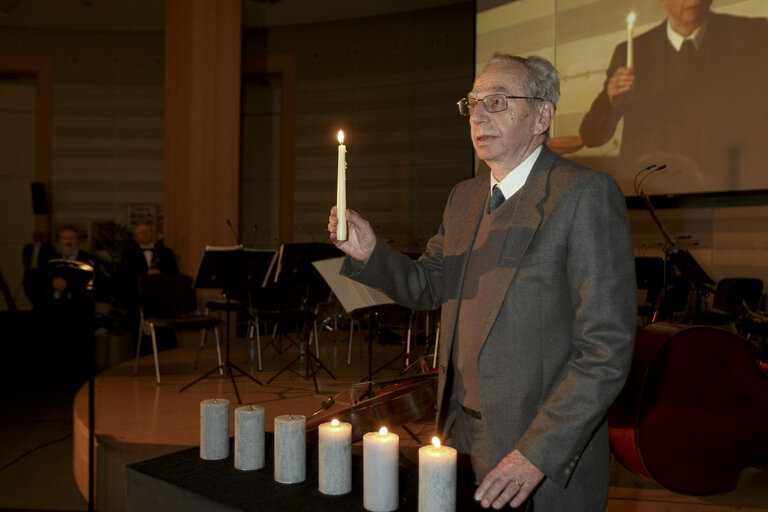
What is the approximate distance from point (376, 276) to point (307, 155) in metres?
9.62

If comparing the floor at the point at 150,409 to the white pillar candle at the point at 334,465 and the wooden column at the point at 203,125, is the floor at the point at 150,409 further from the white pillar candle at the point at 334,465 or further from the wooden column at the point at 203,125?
the wooden column at the point at 203,125

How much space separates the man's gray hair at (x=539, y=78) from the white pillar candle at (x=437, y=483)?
2.64 feet

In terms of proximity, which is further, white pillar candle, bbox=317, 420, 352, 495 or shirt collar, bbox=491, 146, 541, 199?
shirt collar, bbox=491, 146, 541, 199

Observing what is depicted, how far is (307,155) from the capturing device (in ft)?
35.9

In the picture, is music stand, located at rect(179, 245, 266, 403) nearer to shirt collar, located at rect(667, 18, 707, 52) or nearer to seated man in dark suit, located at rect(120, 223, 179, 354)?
seated man in dark suit, located at rect(120, 223, 179, 354)

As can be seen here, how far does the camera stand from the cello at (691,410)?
2.08 metres

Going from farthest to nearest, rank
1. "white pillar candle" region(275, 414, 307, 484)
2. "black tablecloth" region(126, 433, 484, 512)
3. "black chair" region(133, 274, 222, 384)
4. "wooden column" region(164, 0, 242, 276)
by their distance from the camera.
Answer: "wooden column" region(164, 0, 242, 276) < "black chair" region(133, 274, 222, 384) < "white pillar candle" region(275, 414, 307, 484) < "black tablecloth" region(126, 433, 484, 512)

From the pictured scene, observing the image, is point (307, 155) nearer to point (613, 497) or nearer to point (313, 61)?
point (313, 61)

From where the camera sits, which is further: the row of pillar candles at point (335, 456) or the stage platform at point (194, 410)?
the stage platform at point (194, 410)

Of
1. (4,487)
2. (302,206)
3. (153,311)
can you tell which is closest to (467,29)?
(302,206)

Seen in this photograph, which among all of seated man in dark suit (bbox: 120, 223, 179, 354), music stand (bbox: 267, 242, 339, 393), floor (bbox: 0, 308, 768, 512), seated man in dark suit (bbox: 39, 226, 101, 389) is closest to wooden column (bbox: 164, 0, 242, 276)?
seated man in dark suit (bbox: 120, 223, 179, 354)

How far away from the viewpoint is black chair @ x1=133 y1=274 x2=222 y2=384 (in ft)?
18.7

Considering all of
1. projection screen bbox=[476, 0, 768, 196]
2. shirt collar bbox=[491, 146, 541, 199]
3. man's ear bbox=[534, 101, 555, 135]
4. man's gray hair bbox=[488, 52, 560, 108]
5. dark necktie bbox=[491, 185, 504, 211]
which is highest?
projection screen bbox=[476, 0, 768, 196]

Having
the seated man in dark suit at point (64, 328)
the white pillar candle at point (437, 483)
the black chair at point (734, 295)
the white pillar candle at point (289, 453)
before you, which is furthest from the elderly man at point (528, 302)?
the seated man in dark suit at point (64, 328)
